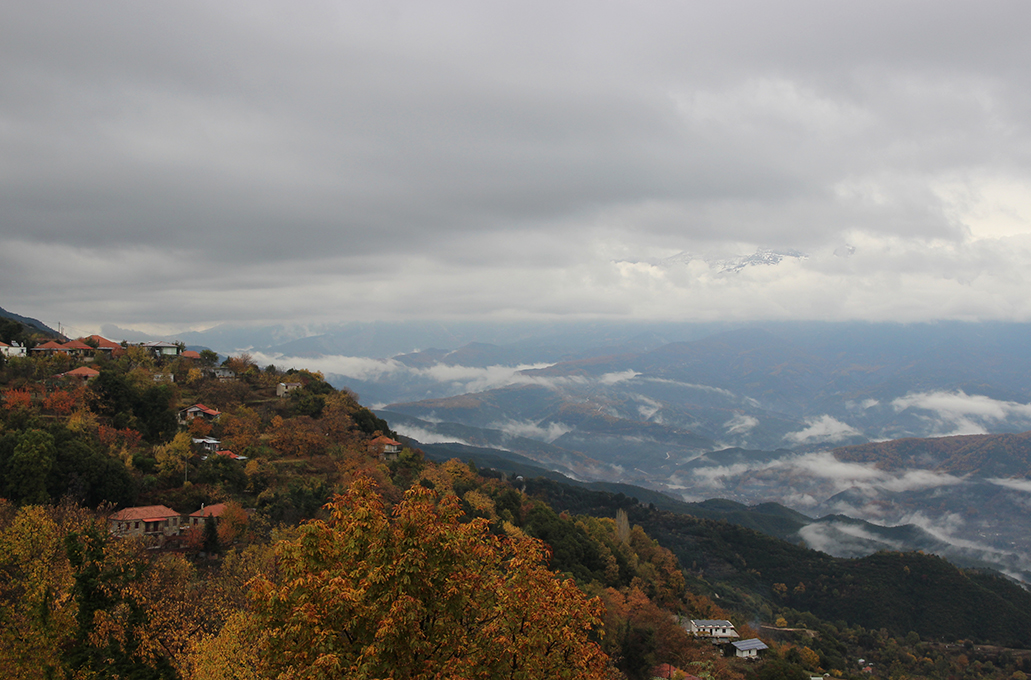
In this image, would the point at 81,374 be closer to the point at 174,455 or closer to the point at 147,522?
the point at 174,455

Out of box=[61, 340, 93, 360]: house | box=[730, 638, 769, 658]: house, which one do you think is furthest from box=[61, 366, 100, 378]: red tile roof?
box=[730, 638, 769, 658]: house

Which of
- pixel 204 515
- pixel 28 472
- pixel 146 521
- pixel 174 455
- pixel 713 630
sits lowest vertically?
pixel 713 630

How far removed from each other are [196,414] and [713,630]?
57455mm

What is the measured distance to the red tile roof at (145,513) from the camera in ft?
134

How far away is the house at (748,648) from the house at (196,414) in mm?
57084

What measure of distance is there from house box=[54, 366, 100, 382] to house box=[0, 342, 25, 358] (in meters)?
7.66

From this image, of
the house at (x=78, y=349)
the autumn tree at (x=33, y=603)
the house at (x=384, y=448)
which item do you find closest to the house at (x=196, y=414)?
the house at (x=78, y=349)

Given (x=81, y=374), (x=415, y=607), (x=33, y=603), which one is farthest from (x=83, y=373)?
(x=415, y=607)

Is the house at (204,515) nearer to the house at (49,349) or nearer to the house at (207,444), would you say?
the house at (207,444)

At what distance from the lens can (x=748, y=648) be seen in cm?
5959

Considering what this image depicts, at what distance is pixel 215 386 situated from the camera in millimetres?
73688

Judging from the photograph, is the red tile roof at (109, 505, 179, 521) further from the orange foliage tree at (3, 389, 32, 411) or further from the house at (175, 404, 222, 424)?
the house at (175, 404, 222, 424)

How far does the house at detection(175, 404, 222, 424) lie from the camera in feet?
204

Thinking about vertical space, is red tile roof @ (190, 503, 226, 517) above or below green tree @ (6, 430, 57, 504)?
below
